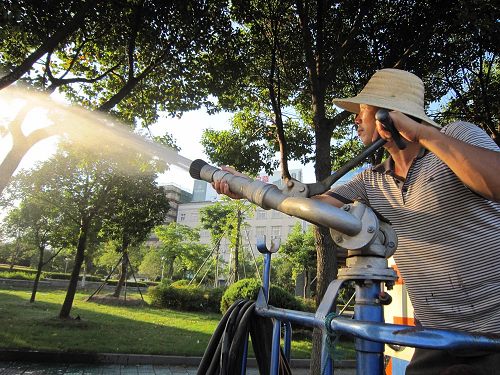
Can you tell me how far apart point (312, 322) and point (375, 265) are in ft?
0.82

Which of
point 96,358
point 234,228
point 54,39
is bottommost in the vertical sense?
point 96,358

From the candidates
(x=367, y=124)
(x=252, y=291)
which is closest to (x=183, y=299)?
(x=252, y=291)

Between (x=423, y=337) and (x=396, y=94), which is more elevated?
(x=396, y=94)

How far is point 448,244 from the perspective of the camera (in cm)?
142

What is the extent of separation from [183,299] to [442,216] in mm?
18453

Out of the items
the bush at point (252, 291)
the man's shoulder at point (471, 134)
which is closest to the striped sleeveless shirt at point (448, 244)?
the man's shoulder at point (471, 134)

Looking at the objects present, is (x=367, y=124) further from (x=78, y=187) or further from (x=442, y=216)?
(x=78, y=187)

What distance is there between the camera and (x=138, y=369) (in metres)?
7.78

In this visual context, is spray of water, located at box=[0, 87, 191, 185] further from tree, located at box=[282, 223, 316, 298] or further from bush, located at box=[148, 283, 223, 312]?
tree, located at box=[282, 223, 316, 298]

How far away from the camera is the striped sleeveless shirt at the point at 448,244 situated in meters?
1.36

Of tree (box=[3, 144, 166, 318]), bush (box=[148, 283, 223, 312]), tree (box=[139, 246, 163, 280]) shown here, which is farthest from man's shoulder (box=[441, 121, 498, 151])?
tree (box=[139, 246, 163, 280])

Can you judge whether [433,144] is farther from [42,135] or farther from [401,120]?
[42,135]

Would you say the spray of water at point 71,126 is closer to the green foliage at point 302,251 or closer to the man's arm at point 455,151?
the man's arm at point 455,151

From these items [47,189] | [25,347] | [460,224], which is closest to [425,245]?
[460,224]
